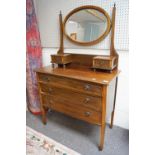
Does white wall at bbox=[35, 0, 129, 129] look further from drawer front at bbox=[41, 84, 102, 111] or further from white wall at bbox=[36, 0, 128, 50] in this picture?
drawer front at bbox=[41, 84, 102, 111]

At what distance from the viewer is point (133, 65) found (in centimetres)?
70

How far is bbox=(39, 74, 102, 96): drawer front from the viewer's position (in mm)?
1220

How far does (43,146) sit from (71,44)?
1.30m

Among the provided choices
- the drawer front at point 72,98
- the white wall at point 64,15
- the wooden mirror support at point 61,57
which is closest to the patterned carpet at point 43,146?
the drawer front at point 72,98

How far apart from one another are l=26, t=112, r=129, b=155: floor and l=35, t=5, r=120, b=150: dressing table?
161mm

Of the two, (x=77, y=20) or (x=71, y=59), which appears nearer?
(x=77, y=20)

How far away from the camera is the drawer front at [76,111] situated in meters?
1.32

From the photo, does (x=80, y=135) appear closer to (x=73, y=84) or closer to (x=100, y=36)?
(x=73, y=84)

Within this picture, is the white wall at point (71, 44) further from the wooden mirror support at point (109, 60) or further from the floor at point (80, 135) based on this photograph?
the floor at point (80, 135)

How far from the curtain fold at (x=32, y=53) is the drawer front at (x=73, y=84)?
A: 412 mm

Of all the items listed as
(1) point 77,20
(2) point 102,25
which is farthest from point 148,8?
(1) point 77,20

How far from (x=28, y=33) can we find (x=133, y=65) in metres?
1.61

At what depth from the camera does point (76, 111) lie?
56.2 inches
